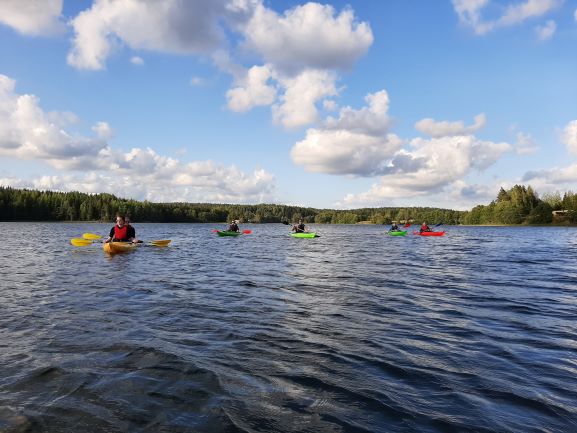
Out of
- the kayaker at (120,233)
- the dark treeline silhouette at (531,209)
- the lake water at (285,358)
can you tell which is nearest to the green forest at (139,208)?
the dark treeline silhouette at (531,209)

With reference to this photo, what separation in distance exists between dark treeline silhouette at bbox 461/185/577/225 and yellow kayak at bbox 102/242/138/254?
13641 centimetres

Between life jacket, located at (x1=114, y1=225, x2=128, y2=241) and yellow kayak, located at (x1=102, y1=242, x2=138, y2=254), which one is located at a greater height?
life jacket, located at (x1=114, y1=225, x2=128, y2=241)

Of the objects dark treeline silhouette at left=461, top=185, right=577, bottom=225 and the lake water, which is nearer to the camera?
the lake water

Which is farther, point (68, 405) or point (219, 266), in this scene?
point (219, 266)

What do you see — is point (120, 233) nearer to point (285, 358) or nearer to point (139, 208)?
point (285, 358)

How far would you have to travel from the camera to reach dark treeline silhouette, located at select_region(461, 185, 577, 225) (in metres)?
133

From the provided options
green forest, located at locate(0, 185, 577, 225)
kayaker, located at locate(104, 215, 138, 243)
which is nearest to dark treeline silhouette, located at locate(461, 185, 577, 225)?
green forest, located at locate(0, 185, 577, 225)

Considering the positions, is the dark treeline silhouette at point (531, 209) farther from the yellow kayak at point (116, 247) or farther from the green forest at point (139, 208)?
the yellow kayak at point (116, 247)

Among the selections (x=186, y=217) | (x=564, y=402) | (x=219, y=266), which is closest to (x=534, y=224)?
(x=186, y=217)

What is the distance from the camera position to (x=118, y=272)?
768 inches

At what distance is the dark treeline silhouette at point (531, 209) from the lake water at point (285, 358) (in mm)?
138185

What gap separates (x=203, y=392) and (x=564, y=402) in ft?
16.7

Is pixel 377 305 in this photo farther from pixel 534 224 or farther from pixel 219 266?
pixel 534 224

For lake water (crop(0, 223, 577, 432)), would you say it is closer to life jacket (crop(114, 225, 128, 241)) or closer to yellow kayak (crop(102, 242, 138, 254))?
yellow kayak (crop(102, 242, 138, 254))
